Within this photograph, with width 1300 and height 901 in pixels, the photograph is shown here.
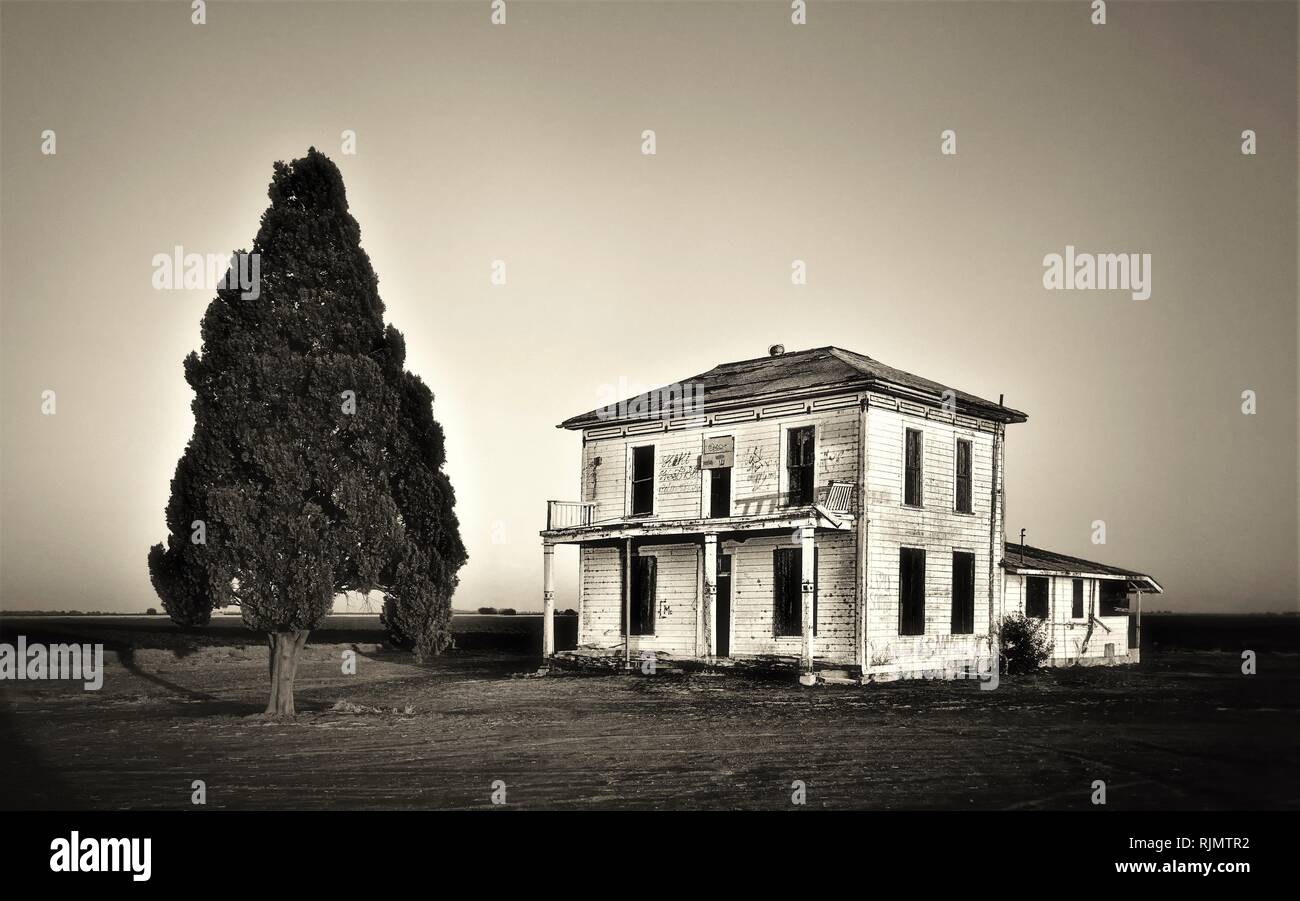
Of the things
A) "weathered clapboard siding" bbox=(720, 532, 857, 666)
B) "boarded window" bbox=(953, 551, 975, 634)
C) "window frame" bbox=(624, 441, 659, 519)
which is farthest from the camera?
"window frame" bbox=(624, 441, 659, 519)

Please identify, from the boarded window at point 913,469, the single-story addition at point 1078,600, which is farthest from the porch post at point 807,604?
the single-story addition at point 1078,600

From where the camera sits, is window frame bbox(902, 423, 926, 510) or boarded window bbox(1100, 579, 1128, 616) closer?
window frame bbox(902, 423, 926, 510)

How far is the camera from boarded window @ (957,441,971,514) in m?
27.5

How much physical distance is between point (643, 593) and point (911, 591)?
681 cm

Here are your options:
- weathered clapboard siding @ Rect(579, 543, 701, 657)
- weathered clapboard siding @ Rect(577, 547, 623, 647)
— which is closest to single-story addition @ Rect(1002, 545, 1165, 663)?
weathered clapboard siding @ Rect(579, 543, 701, 657)

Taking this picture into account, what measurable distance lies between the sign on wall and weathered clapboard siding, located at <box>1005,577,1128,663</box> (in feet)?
26.8

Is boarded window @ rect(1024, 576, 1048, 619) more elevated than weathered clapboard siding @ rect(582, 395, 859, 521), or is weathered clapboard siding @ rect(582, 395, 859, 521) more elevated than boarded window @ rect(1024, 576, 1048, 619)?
weathered clapboard siding @ rect(582, 395, 859, 521)

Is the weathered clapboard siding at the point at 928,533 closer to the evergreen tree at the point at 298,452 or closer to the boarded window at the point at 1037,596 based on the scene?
the boarded window at the point at 1037,596

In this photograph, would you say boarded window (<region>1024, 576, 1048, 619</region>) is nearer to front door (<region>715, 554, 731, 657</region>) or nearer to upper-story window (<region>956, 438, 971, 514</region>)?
upper-story window (<region>956, 438, 971, 514</region>)

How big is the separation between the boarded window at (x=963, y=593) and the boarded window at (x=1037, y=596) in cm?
324

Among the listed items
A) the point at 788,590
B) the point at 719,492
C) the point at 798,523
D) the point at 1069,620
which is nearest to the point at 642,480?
the point at 719,492

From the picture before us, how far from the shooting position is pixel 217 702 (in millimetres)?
22531
